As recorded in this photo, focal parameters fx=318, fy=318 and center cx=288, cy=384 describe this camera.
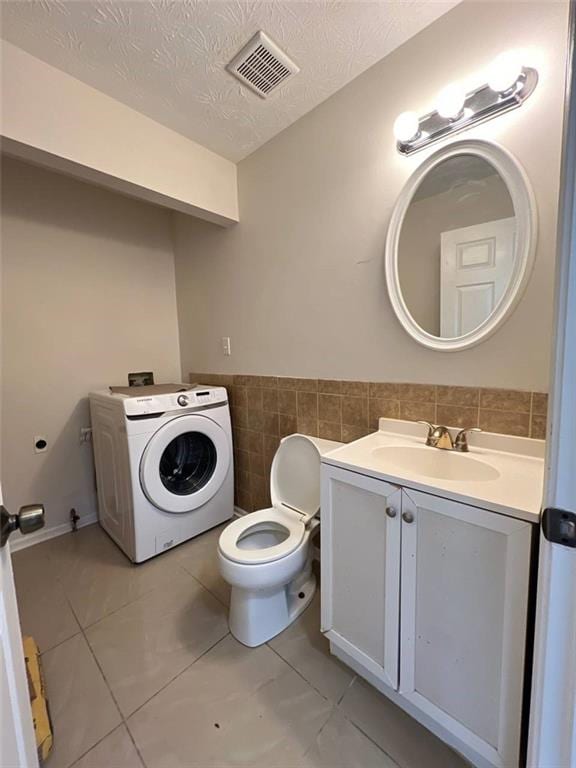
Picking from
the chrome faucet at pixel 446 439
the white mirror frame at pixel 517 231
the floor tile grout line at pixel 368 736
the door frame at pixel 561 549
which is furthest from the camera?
the chrome faucet at pixel 446 439

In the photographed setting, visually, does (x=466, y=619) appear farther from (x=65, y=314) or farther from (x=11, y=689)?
(x=65, y=314)

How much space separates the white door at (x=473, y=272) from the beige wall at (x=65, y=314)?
2.12 meters

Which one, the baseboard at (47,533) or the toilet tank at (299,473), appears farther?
the baseboard at (47,533)

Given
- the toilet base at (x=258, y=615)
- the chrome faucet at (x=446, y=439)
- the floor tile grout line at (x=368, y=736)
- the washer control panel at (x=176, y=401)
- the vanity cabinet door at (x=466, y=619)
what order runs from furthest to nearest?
1. the washer control panel at (x=176, y=401)
2. the toilet base at (x=258, y=615)
3. the chrome faucet at (x=446, y=439)
4. the floor tile grout line at (x=368, y=736)
5. the vanity cabinet door at (x=466, y=619)

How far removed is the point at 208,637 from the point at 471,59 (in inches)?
96.2

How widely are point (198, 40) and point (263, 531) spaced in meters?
2.09

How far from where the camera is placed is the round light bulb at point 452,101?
1.11 m

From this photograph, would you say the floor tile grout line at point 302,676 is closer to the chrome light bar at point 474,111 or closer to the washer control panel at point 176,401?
the washer control panel at point 176,401

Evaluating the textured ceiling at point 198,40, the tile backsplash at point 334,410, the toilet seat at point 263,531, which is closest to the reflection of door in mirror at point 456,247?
the tile backsplash at point 334,410

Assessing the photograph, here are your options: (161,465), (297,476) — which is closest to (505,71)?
(297,476)

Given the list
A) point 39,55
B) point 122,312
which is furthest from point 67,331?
point 39,55

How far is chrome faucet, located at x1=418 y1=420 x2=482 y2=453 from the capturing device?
1.18 meters

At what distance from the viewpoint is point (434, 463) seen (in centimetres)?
121

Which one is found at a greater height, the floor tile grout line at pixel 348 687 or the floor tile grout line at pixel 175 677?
the floor tile grout line at pixel 175 677
